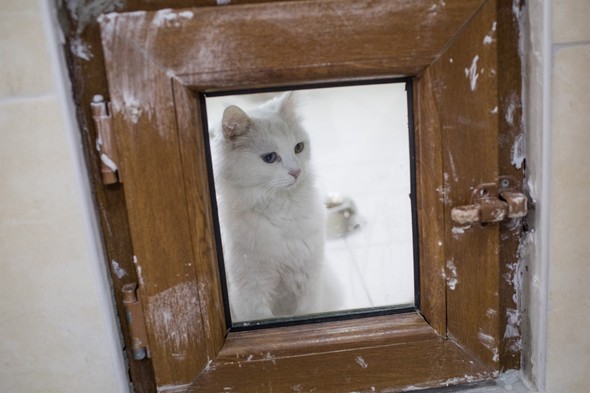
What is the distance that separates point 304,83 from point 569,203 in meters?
0.45

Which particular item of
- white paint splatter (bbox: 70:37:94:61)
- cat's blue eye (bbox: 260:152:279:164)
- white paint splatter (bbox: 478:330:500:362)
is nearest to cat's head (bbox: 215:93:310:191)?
cat's blue eye (bbox: 260:152:279:164)

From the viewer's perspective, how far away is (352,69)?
2.01ft

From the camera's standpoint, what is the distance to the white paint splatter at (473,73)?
2.04 feet

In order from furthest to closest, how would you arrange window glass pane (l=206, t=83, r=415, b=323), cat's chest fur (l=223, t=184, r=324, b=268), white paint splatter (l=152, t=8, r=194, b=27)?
cat's chest fur (l=223, t=184, r=324, b=268), window glass pane (l=206, t=83, r=415, b=323), white paint splatter (l=152, t=8, r=194, b=27)

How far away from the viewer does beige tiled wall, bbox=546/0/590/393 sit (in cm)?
62

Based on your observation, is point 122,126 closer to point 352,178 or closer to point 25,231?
point 25,231

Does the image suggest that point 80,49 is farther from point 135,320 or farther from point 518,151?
point 518,151

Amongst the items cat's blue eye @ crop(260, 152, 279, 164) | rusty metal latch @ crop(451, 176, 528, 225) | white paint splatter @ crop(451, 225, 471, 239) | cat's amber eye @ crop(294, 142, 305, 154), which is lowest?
white paint splatter @ crop(451, 225, 471, 239)

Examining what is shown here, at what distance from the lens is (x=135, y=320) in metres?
0.68

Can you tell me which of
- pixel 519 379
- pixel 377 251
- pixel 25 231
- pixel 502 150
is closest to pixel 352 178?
pixel 377 251

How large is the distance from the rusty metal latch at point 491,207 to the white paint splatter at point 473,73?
0.50 ft

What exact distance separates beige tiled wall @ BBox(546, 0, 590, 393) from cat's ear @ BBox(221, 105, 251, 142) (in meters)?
0.58

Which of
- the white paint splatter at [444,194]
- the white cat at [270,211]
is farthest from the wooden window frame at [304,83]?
the white cat at [270,211]

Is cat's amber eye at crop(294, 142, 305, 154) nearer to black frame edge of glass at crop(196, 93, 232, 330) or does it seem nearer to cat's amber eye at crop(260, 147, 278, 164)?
cat's amber eye at crop(260, 147, 278, 164)
